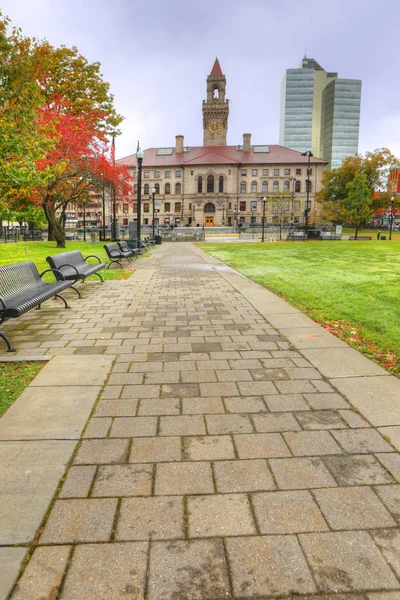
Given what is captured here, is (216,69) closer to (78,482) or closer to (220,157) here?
(220,157)

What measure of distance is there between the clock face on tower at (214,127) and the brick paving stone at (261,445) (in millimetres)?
106029

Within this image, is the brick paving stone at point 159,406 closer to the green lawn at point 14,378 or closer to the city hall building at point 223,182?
the green lawn at point 14,378

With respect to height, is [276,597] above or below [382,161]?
below

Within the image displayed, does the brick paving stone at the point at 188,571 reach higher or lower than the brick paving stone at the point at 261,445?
lower

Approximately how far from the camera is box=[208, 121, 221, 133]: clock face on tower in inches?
3927

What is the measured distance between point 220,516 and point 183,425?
110 cm

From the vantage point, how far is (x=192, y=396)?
3.93 metres

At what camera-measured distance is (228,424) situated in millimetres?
3369

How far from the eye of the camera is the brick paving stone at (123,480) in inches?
98.8

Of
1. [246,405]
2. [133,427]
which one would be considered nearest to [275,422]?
[246,405]

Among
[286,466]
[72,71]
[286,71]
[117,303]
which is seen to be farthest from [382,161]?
[286,71]

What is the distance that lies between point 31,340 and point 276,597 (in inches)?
194

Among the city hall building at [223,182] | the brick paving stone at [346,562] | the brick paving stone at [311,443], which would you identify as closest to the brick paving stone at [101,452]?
the brick paving stone at [311,443]

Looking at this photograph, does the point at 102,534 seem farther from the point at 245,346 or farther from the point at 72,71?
the point at 72,71
